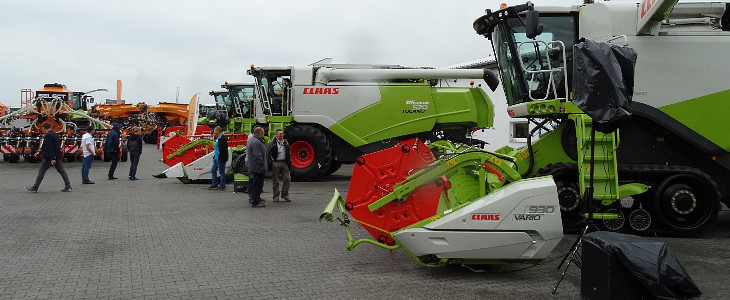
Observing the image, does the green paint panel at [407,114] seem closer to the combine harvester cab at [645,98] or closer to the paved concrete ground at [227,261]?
the paved concrete ground at [227,261]

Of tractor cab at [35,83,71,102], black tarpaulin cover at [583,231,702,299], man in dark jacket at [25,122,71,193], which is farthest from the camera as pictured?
tractor cab at [35,83,71,102]

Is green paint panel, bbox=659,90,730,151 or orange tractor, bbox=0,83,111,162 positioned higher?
green paint panel, bbox=659,90,730,151

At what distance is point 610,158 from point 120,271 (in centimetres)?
588

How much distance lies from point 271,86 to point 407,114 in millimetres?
4088

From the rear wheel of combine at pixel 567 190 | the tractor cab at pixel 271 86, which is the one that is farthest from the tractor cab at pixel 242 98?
the rear wheel of combine at pixel 567 190

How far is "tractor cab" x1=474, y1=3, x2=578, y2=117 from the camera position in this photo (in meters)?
7.77

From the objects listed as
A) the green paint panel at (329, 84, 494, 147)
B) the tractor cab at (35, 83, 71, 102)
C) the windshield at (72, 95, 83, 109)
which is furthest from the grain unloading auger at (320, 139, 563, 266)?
the windshield at (72, 95, 83, 109)

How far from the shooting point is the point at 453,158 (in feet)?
20.3

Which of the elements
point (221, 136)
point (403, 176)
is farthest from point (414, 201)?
point (221, 136)

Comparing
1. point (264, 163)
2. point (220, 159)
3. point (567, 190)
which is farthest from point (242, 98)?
point (567, 190)

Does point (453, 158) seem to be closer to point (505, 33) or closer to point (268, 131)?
point (505, 33)

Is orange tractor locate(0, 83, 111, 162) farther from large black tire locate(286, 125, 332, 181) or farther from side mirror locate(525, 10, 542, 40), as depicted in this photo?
side mirror locate(525, 10, 542, 40)

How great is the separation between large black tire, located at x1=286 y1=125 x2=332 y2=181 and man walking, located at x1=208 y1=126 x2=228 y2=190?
2.26 meters

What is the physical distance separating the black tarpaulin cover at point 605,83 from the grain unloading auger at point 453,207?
0.83m
